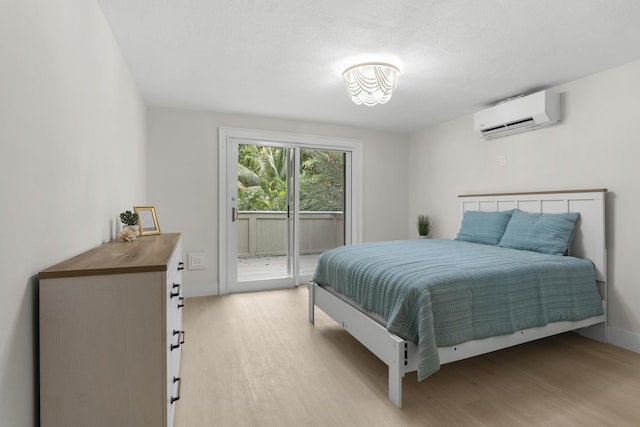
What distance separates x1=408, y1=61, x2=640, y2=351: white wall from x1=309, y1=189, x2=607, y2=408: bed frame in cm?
11

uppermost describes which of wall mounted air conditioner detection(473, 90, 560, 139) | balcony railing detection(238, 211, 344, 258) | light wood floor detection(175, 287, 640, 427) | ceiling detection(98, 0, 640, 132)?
ceiling detection(98, 0, 640, 132)

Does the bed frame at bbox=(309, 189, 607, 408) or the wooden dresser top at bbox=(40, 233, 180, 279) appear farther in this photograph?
the bed frame at bbox=(309, 189, 607, 408)

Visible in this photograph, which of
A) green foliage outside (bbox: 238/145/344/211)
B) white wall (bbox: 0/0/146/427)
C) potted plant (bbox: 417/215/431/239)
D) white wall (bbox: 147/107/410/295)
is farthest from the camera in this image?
potted plant (bbox: 417/215/431/239)

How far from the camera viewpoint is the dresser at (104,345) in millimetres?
1079

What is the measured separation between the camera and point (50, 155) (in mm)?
1239

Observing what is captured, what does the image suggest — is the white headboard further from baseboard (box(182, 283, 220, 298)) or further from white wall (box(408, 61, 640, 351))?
baseboard (box(182, 283, 220, 298))

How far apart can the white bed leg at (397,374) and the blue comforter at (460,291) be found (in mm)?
82

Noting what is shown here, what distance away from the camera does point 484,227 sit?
3.42 meters

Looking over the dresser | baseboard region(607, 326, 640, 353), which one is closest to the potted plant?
baseboard region(607, 326, 640, 353)

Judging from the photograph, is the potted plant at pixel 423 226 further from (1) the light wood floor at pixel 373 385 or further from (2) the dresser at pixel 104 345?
(2) the dresser at pixel 104 345

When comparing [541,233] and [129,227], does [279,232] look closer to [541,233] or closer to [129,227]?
[129,227]

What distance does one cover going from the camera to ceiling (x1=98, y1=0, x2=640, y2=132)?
191 cm

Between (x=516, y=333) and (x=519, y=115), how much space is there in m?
2.14

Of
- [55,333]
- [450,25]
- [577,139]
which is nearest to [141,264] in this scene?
[55,333]
